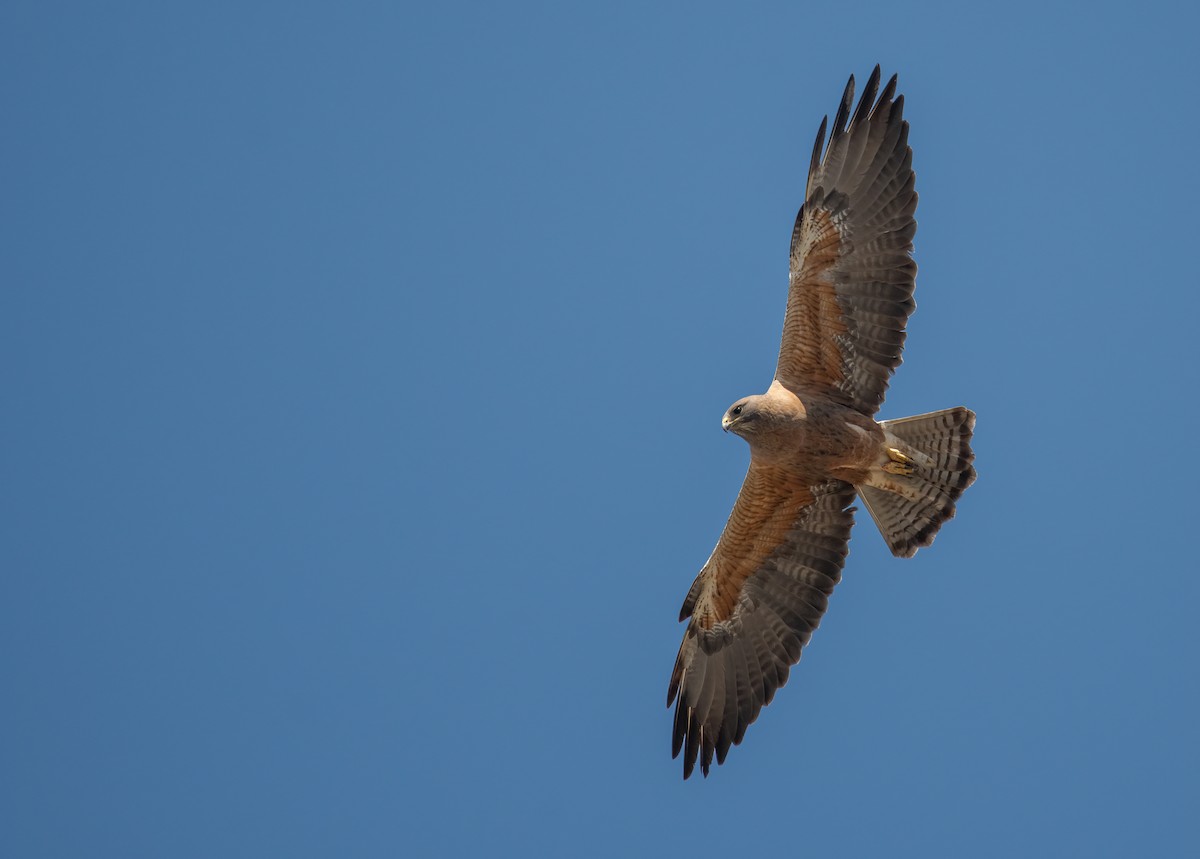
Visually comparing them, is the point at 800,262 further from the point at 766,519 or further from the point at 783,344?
the point at 766,519

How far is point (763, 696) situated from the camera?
10516mm

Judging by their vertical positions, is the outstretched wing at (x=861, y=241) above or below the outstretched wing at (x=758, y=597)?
above

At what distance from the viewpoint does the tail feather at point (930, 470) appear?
10.0 metres

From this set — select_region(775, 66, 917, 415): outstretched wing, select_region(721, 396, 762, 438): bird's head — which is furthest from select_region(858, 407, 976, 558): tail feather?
select_region(721, 396, 762, 438): bird's head

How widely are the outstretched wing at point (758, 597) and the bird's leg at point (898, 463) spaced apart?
1.56 feet

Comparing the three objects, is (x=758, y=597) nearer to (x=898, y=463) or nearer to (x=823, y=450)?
(x=823, y=450)

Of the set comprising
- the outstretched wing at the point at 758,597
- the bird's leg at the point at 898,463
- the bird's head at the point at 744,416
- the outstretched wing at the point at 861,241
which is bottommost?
the outstretched wing at the point at 758,597

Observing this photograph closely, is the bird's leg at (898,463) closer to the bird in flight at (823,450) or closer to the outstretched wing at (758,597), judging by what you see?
the bird in flight at (823,450)

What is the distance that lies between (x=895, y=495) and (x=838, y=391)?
1.03 m

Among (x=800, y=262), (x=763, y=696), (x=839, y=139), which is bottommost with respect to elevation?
(x=763, y=696)

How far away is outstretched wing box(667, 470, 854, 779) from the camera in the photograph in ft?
34.3

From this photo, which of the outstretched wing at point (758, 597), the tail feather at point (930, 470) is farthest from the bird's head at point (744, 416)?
the tail feather at point (930, 470)

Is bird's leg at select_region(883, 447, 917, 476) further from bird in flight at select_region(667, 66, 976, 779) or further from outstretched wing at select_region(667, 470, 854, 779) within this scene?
outstretched wing at select_region(667, 470, 854, 779)

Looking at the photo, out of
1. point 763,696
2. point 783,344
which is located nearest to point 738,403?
point 783,344
